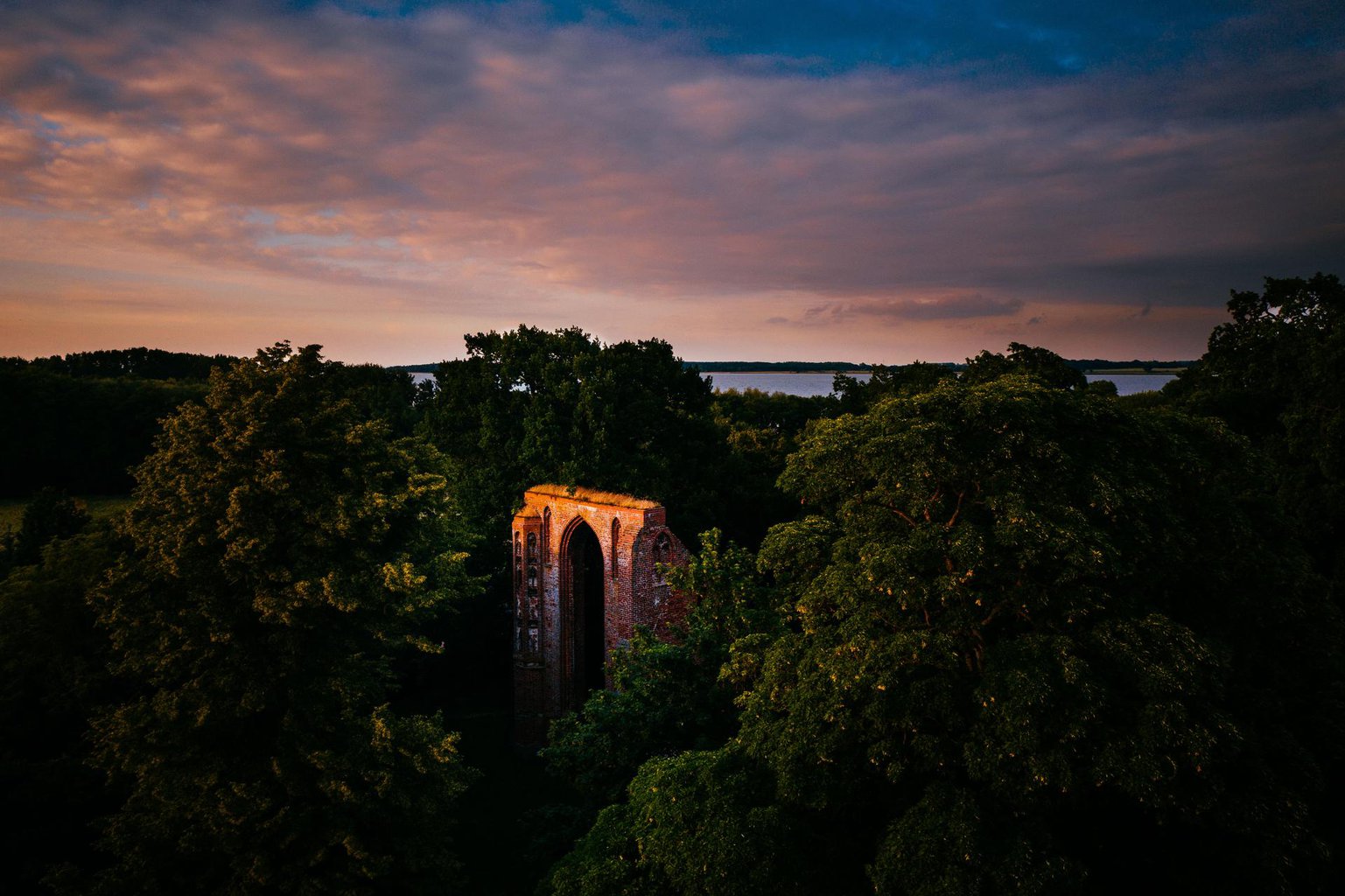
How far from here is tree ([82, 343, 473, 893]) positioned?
14258 millimetres

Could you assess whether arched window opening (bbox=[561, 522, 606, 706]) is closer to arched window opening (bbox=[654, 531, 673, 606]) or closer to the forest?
arched window opening (bbox=[654, 531, 673, 606])

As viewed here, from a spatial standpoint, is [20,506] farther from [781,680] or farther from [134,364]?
[781,680]

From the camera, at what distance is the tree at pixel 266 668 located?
46.8 feet

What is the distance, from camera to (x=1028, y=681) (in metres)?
9.63

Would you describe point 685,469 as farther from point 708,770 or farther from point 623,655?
point 708,770

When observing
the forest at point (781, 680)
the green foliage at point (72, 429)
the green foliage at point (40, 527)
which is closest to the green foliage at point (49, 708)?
the forest at point (781, 680)

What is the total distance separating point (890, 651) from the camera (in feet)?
34.6

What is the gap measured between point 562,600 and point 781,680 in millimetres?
18432

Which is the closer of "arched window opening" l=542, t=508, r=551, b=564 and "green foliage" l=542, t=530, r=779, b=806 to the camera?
"green foliage" l=542, t=530, r=779, b=806

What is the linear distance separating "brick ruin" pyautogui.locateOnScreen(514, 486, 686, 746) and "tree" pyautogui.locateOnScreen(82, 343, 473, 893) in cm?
1104

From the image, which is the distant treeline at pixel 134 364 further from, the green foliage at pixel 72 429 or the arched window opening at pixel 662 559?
the arched window opening at pixel 662 559

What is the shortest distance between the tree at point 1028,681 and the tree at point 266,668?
168 inches

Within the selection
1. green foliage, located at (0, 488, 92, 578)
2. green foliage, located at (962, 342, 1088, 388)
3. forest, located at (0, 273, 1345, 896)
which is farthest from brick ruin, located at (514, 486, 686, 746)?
green foliage, located at (962, 342, 1088, 388)

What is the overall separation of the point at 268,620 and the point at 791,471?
10.5m
